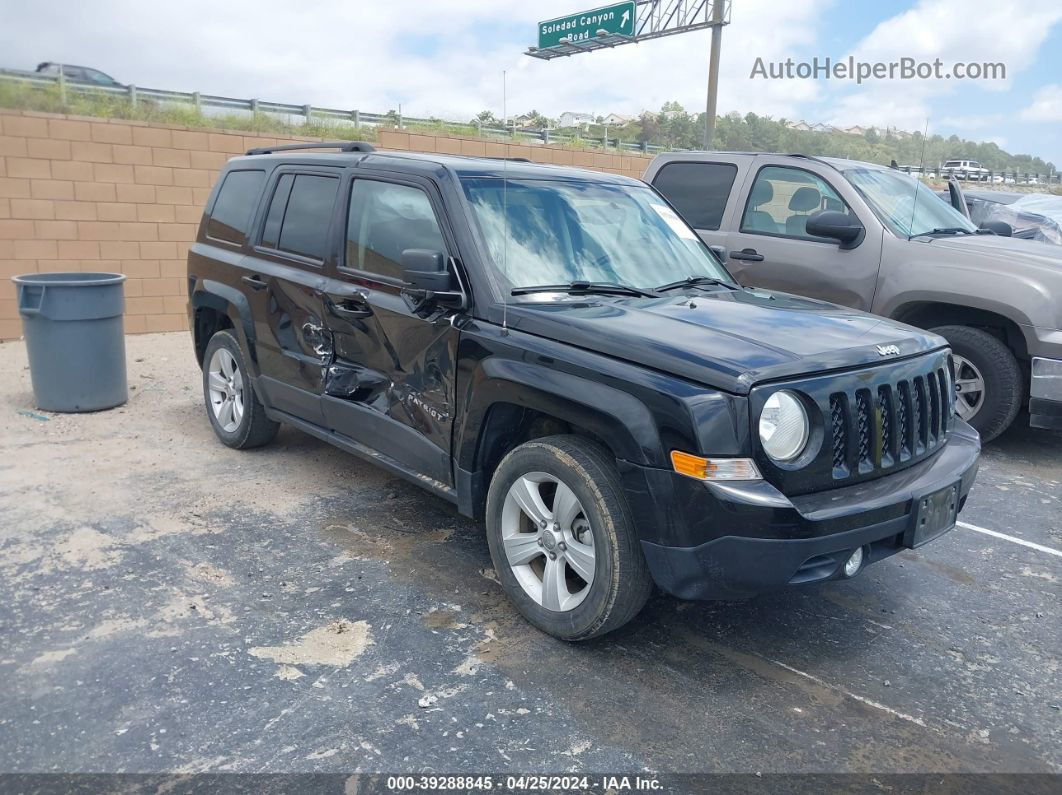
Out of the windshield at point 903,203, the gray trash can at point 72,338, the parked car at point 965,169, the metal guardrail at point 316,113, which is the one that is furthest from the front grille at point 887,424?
the metal guardrail at point 316,113

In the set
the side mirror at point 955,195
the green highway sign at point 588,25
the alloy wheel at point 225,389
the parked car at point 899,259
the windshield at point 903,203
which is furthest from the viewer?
the green highway sign at point 588,25

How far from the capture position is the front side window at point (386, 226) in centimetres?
425

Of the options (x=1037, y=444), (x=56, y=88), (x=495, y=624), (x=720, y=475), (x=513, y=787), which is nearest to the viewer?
(x=513, y=787)

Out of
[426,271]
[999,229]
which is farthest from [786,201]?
[426,271]

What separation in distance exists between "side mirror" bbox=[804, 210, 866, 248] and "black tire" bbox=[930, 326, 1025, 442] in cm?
101

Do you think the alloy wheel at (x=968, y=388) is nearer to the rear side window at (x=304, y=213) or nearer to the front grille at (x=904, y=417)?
the front grille at (x=904, y=417)

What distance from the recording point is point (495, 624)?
3725 mm

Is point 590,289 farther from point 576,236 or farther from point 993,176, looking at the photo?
point 993,176

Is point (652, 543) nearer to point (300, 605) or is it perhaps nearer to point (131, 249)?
point (300, 605)

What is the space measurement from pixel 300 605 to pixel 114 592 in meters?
0.83

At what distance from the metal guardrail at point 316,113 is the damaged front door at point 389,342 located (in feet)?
20.9

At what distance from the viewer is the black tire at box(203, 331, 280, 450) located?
18.7ft

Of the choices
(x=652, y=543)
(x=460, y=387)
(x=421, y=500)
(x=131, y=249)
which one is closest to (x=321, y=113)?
(x=131, y=249)

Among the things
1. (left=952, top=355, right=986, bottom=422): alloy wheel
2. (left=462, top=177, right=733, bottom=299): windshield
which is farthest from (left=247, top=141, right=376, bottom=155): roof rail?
(left=952, top=355, right=986, bottom=422): alloy wheel
